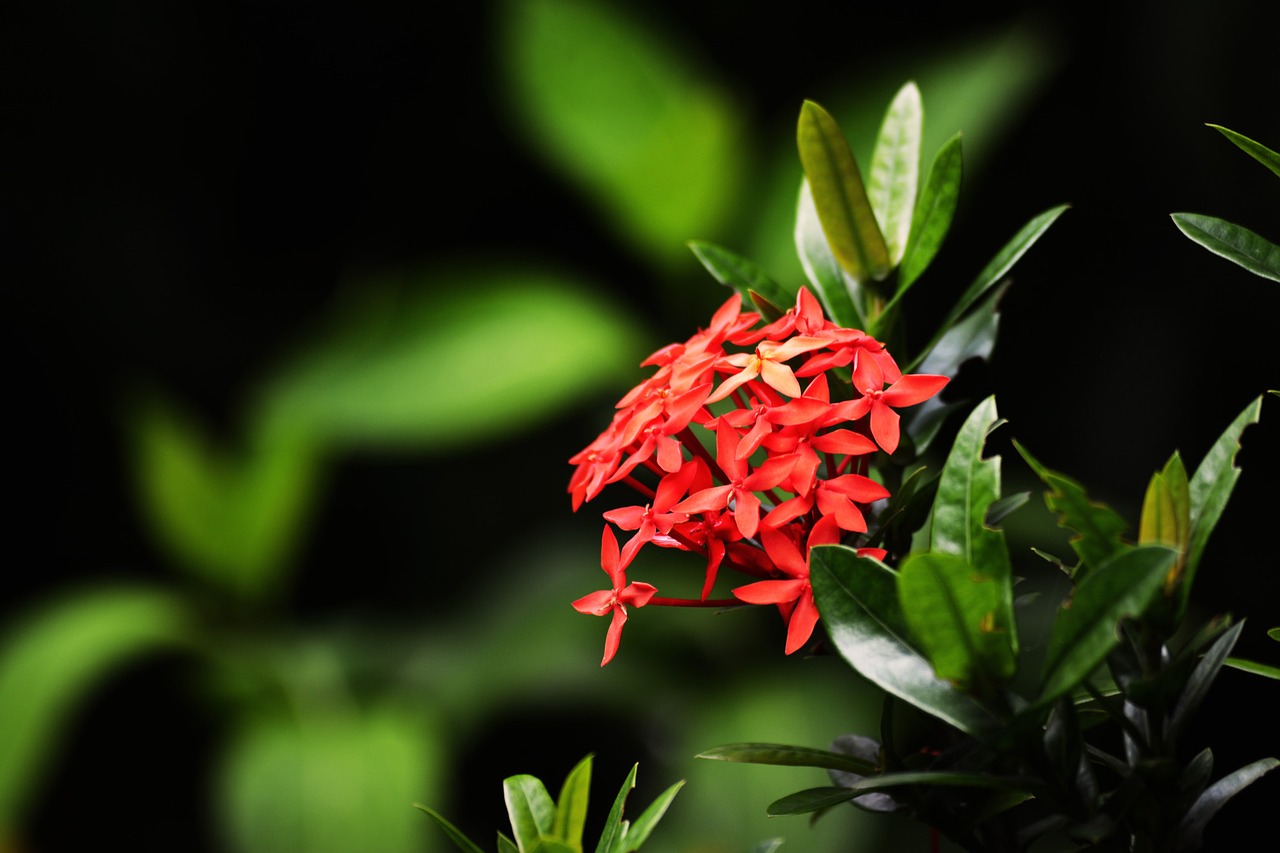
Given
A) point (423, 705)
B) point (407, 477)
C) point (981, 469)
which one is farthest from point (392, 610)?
point (981, 469)

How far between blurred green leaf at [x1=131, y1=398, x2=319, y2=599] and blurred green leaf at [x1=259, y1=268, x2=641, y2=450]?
0.09 metres

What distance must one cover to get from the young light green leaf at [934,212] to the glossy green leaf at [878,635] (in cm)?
16

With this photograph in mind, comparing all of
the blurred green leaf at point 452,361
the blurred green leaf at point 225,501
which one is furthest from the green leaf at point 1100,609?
the blurred green leaf at point 225,501

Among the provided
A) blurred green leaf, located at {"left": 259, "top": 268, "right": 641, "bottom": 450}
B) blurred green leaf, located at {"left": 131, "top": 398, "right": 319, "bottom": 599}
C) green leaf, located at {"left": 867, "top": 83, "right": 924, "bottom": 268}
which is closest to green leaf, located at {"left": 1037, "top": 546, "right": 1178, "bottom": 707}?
green leaf, located at {"left": 867, "top": 83, "right": 924, "bottom": 268}

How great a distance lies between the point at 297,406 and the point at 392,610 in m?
0.54

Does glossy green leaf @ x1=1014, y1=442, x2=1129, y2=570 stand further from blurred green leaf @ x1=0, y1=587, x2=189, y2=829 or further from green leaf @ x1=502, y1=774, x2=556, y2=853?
blurred green leaf @ x1=0, y1=587, x2=189, y2=829

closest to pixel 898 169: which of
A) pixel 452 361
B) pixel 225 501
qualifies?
pixel 452 361

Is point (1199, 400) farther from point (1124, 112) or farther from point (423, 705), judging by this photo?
point (423, 705)

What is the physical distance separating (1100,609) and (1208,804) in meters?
0.09

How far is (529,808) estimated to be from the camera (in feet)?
1.32

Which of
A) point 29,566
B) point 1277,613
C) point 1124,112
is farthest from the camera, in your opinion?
point 29,566

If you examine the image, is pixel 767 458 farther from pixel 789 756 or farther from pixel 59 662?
pixel 59 662

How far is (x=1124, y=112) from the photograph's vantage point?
1.52m

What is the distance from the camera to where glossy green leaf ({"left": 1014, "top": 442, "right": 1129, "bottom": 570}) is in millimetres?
316
